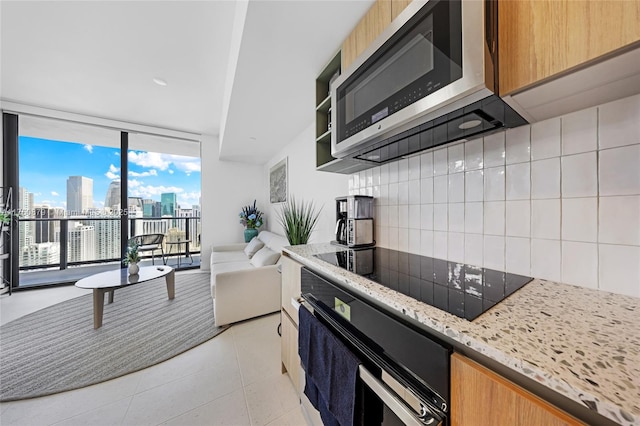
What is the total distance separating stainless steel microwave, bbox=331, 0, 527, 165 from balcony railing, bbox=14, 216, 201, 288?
Result: 15.4 feet

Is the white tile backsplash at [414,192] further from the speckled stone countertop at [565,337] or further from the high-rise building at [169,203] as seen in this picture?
the high-rise building at [169,203]

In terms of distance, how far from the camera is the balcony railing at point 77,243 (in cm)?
356

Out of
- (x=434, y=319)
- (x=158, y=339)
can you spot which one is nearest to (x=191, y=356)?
(x=158, y=339)

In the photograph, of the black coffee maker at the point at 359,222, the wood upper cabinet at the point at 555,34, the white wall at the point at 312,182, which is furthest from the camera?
the white wall at the point at 312,182

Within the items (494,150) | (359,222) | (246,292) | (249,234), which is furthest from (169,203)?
(494,150)

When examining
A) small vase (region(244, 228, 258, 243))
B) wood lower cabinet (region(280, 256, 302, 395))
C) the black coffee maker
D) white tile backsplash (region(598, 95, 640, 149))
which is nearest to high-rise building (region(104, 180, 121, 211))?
small vase (region(244, 228, 258, 243))

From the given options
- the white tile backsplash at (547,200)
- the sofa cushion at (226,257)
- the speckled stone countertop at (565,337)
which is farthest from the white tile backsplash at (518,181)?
the sofa cushion at (226,257)

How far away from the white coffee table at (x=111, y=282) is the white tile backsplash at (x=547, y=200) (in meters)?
2.93

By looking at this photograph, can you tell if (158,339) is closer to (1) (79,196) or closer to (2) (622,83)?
(2) (622,83)

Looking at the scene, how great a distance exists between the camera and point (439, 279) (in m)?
0.80

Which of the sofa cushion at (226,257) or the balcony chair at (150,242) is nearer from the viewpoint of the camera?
the sofa cushion at (226,257)

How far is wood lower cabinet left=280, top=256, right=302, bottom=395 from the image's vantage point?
1283 millimetres

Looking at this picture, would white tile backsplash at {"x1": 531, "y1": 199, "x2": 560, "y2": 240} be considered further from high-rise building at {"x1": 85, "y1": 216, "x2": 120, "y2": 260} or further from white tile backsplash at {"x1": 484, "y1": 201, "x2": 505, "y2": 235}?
high-rise building at {"x1": 85, "y1": 216, "x2": 120, "y2": 260}

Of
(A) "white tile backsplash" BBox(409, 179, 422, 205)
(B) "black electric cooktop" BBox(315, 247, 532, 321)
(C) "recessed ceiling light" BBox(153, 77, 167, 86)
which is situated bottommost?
(B) "black electric cooktop" BBox(315, 247, 532, 321)
